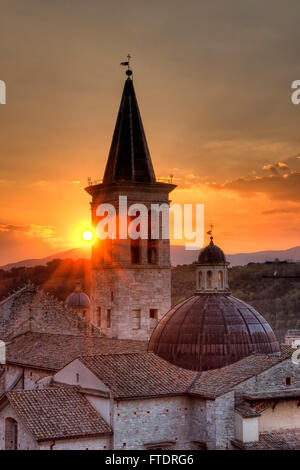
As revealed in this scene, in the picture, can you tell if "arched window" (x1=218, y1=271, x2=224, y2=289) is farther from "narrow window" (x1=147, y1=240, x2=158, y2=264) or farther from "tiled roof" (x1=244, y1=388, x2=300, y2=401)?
"narrow window" (x1=147, y1=240, x2=158, y2=264)

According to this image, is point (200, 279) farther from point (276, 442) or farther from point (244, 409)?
point (276, 442)

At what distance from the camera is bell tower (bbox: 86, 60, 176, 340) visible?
45.0 m

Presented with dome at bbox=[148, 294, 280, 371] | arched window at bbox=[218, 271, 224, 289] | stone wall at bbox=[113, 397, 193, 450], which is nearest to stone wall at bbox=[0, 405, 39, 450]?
stone wall at bbox=[113, 397, 193, 450]

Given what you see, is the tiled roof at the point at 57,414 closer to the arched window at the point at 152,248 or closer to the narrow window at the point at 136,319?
the narrow window at the point at 136,319

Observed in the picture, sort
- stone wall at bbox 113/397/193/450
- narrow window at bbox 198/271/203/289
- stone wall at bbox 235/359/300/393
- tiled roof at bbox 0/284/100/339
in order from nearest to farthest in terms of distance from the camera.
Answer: stone wall at bbox 113/397/193/450 → stone wall at bbox 235/359/300/393 → narrow window at bbox 198/271/203/289 → tiled roof at bbox 0/284/100/339

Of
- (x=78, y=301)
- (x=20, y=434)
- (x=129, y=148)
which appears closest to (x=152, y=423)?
(x=20, y=434)

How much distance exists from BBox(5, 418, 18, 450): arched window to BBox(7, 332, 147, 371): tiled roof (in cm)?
599

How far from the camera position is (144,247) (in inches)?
1789

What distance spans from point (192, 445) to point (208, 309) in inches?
188

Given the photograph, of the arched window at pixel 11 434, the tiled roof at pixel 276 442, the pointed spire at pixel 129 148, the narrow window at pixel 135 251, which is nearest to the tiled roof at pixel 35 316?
the narrow window at pixel 135 251

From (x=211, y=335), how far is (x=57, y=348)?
31.3ft
